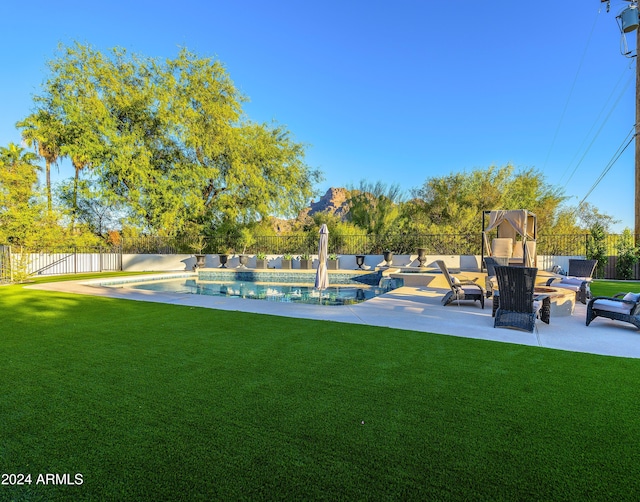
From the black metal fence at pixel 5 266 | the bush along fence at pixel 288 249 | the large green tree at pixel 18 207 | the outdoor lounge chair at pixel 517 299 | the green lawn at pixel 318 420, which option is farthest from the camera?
the bush along fence at pixel 288 249

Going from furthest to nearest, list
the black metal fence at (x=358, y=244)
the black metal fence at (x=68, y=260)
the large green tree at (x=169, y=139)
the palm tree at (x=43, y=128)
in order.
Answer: the large green tree at (x=169, y=139) < the palm tree at (x=43, y=128) < the black metal fence at (x=358, y=244) < the black metal fence at (x=68, y=260)

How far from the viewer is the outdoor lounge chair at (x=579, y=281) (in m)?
7.45

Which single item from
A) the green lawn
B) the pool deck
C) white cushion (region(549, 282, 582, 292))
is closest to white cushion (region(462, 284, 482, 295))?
the pool deck

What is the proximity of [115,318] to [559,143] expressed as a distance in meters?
31.3

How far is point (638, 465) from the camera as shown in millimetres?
1816

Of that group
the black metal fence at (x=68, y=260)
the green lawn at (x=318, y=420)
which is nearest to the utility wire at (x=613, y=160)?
the green lawn at (x=318, y=420)

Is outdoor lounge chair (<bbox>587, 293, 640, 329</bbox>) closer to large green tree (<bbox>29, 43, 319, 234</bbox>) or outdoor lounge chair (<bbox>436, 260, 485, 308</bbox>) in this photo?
outdoor lounge chair (<bbox>436, 260, 485, 308</bbox>)

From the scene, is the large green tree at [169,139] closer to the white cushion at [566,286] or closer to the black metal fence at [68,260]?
the black metal fence at [68,260]

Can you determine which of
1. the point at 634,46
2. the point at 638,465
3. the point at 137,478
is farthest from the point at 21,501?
the point at 634,46

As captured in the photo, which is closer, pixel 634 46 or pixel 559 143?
pixel 634 46

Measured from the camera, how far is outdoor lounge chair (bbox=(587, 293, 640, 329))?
4.84 meters

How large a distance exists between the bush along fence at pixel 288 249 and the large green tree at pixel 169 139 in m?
1.79

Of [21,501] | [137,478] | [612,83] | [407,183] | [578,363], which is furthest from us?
[407,183]

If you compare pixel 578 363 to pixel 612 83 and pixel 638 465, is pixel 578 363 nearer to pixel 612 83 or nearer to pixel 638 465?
pixel 638 465
